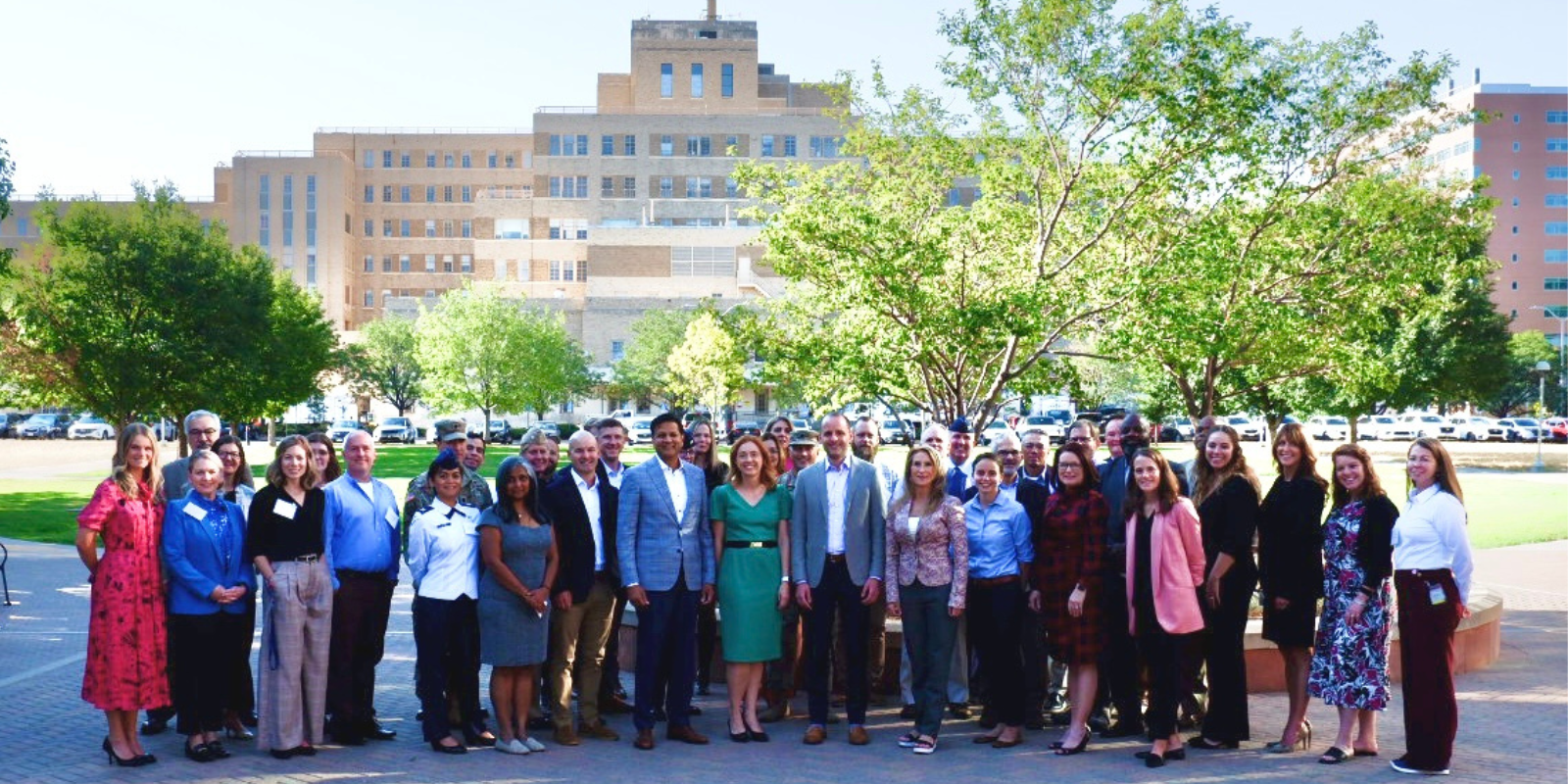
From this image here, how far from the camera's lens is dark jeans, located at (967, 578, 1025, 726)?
859cm

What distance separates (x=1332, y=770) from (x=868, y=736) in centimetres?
280

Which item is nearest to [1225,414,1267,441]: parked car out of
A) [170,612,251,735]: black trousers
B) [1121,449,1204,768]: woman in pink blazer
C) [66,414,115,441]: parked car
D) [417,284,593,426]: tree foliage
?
[417,284,593,426]: tree foliage

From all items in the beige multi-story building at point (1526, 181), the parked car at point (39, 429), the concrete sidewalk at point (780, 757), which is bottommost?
the concrete sidewalk at point (780, 757)

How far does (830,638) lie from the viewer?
28.6 ft

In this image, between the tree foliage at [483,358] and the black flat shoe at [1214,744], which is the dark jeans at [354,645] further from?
the tree foliage at [483,358]

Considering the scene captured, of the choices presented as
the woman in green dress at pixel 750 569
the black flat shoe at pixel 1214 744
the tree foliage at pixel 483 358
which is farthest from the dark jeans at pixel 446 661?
the tree foliage at pixel 483 358

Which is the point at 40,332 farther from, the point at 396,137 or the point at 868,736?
the point at 396,137

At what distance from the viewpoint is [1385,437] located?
2886 inches

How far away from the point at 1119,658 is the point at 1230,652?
0.68 metres

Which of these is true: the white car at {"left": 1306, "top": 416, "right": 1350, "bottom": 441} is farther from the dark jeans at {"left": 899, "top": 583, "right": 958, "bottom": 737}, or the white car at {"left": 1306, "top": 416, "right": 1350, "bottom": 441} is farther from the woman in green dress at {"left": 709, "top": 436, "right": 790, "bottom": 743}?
the woman in green dress at {"left": 709, "top": 436, "right": 790, "bottom": 743}

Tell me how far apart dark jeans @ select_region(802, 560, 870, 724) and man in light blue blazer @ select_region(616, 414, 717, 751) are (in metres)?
0.75

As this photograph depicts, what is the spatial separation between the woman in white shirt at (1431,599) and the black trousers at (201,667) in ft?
23.1

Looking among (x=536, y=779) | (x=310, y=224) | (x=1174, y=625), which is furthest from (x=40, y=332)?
(x=310, y=224)

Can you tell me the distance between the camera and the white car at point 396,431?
67250 mm
